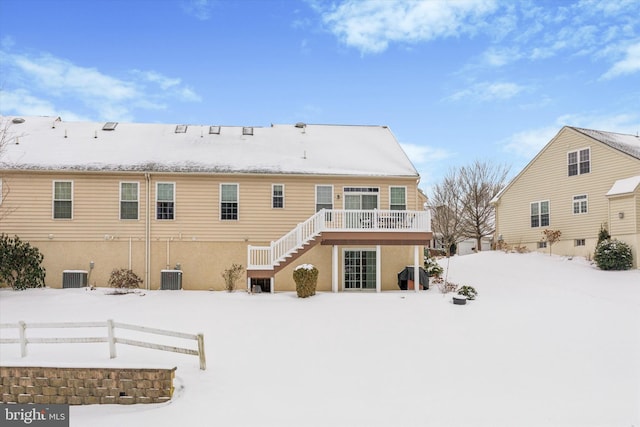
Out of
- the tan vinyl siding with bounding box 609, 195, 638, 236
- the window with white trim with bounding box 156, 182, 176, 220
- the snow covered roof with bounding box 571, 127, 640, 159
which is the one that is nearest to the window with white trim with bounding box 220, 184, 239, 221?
the window with white trim with bounding box 156, 182, 176, 220

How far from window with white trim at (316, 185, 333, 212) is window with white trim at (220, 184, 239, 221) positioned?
3548 mm

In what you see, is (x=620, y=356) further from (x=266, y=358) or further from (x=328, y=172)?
(x=328, y=172)

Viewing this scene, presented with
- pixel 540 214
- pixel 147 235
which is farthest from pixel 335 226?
pixel 540 214

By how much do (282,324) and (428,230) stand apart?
8.41 metres

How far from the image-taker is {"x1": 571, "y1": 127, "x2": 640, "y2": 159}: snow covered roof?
26.6 meters

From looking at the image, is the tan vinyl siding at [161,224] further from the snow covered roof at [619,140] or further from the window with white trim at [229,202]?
the snow covered roof at [619,140]

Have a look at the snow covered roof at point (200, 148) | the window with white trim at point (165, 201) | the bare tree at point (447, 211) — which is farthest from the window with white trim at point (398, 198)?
the bare tree at point (447, 211)

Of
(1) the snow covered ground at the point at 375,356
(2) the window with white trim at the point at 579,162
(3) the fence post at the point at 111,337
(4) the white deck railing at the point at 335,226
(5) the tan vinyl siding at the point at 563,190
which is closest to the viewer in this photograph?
(1) the snow covered ground at the point at 375,356

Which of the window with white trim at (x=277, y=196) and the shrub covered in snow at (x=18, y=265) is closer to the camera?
the shrub covered in snow at (x=18, y=265)

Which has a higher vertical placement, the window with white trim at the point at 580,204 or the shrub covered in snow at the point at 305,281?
the window with white trim at the point at 580,204

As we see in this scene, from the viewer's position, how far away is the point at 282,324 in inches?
599

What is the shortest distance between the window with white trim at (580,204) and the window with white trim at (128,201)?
73.4 ft

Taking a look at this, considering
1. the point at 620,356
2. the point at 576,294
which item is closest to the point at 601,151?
the point at 576,294

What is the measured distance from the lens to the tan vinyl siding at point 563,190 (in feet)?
85.9
